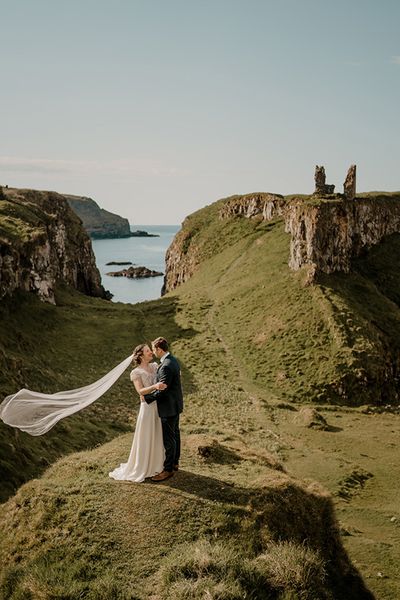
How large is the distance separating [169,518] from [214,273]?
256ft

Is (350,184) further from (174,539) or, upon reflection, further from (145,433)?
(174,539)

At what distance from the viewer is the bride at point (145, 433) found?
53.3 ft

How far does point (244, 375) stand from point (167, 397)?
131ft

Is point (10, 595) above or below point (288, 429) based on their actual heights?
above

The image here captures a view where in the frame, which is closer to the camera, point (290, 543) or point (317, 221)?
point (290, 543)

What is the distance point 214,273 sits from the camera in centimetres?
9231

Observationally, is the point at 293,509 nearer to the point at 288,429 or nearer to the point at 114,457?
the point at 114,457

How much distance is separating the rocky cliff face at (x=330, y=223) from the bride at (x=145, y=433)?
51696 mm

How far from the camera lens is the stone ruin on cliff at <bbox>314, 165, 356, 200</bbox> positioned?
7675cm

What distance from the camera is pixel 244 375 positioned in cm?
5519

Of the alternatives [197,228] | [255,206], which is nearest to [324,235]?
[255,206]

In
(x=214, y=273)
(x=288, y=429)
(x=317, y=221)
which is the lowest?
(x=288, y=429)

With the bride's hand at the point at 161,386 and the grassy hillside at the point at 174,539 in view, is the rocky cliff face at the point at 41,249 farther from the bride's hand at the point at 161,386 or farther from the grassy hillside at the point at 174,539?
the bride's hand at the point at 161,386

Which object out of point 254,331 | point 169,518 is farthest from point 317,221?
point 169,518
